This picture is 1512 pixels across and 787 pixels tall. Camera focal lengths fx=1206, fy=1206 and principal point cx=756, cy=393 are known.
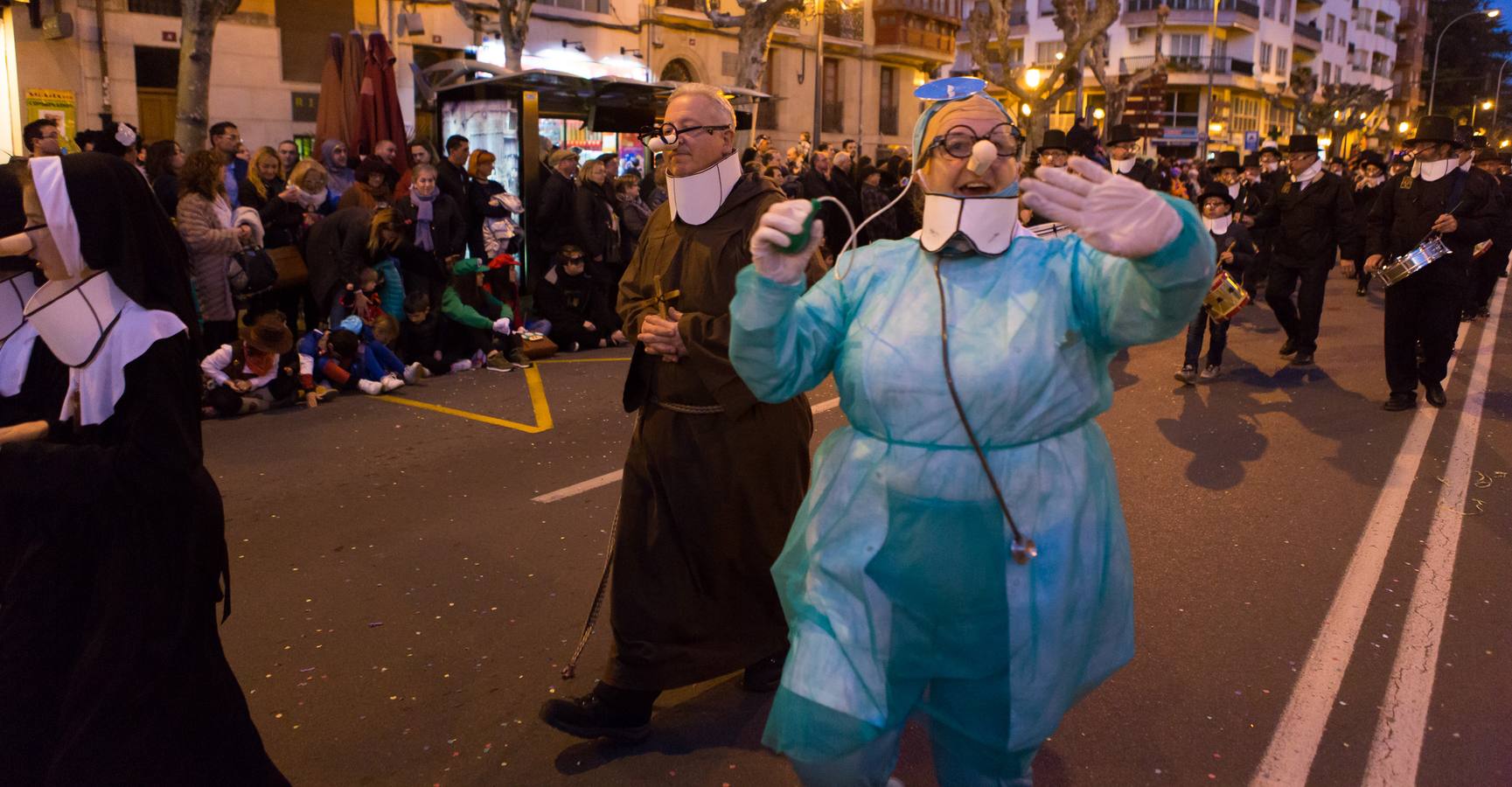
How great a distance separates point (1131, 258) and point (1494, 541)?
4926 mm

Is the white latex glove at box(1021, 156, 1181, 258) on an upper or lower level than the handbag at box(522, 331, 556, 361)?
upper

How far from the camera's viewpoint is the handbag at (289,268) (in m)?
9.91

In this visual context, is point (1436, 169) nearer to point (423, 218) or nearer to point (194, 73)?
point (423, 218)

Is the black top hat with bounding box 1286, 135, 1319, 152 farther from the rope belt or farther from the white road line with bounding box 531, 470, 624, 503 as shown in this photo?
the rope belt

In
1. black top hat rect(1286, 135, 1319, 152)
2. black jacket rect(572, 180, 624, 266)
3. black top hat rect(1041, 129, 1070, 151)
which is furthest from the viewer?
black top hat rect(1041, 129, 1070, 151)

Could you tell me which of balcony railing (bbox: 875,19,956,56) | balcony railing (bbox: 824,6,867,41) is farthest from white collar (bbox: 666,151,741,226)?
balcony railing (bbox: 875,19,956,56)

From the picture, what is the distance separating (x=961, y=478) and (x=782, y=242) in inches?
24.0

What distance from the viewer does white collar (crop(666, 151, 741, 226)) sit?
384cm

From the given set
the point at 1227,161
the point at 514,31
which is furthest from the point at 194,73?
the point at 1227,161

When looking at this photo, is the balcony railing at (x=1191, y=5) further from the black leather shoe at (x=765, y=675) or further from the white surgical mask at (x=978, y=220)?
the white surgical mask at (x=978, y=220)

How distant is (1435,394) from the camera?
930cm

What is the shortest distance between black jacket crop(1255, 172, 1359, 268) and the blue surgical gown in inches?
364

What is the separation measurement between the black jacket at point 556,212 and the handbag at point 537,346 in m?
1.30

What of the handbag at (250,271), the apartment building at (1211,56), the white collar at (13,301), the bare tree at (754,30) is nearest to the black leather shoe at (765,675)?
the white collar at (13,301)
